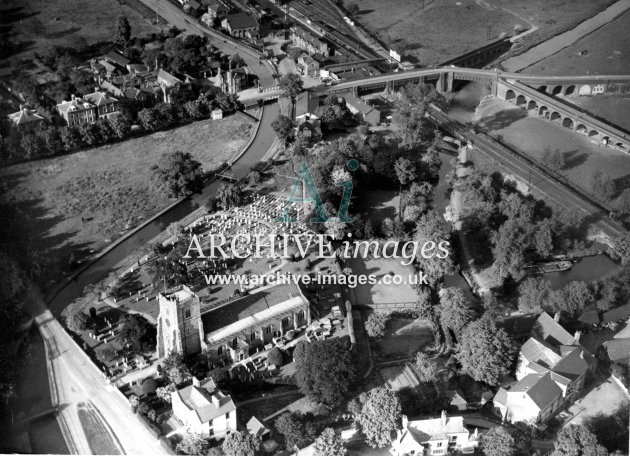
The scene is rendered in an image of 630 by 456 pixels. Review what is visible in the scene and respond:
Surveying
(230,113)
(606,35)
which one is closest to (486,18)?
(606,35)


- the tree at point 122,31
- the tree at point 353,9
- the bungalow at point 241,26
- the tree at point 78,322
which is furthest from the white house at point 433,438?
the tree at point 353,9

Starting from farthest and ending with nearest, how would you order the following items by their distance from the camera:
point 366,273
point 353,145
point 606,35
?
point 353,145, point 606,35, point 366,273

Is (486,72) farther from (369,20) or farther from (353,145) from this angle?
(353,145)

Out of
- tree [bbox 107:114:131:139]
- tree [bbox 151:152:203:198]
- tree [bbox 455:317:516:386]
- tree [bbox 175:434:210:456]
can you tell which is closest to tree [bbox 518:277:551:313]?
tree [bbox 455:317:516:386]

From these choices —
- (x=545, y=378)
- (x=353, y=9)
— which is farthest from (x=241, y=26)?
(x=545, y=378)

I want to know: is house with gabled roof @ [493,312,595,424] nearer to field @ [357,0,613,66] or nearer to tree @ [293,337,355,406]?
tree @ [293,337,355,406]

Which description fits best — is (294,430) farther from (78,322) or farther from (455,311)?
(78,322)

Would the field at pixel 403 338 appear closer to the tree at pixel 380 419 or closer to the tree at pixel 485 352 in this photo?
the tree at pixel 485 352
